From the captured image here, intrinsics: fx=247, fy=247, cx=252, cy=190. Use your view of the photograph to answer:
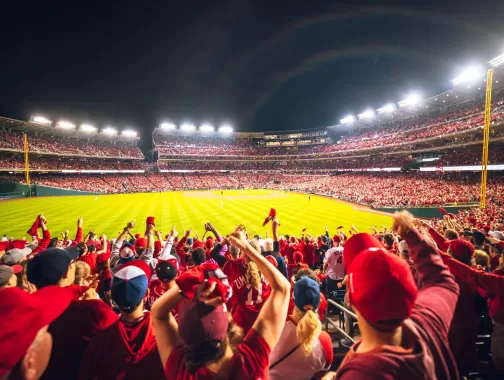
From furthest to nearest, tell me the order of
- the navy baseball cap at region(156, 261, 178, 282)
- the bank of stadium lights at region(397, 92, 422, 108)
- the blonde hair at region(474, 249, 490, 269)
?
the bank of stadium lights at region(397, 92, 422, 108) < the blonde hair at region(474, 249, 490, 269) < the navy baseball cap at region(156, 261, 178, 282)

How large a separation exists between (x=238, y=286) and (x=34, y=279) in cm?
257

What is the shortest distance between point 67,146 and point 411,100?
8381 centimetres

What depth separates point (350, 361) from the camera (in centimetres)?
139

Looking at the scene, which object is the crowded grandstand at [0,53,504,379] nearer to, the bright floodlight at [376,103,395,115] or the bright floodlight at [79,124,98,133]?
the bright floodlight at [376,103,395,115]

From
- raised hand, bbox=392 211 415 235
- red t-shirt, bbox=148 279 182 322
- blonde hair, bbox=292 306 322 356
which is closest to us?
raised hand, bbox=392 211 415 235

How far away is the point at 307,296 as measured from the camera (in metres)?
2.55

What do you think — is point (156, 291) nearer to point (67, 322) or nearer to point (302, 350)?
point (67, 322)

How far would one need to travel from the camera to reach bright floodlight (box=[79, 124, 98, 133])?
6751 centimetres

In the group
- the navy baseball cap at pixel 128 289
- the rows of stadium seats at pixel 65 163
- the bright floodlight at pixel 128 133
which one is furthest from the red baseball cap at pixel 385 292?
the bright floodlight at pixel 128 133

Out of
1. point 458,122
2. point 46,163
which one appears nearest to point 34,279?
point 458,122

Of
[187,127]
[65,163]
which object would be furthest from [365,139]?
[65,163]

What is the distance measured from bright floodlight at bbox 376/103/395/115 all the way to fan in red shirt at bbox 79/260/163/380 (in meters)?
68.7

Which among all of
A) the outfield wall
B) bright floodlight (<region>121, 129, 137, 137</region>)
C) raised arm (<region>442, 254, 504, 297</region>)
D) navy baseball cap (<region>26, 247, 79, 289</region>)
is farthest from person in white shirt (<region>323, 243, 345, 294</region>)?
bright floodlight (<region>121, 129, 137, 137</region>)

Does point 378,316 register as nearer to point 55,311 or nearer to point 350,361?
point 350,361
